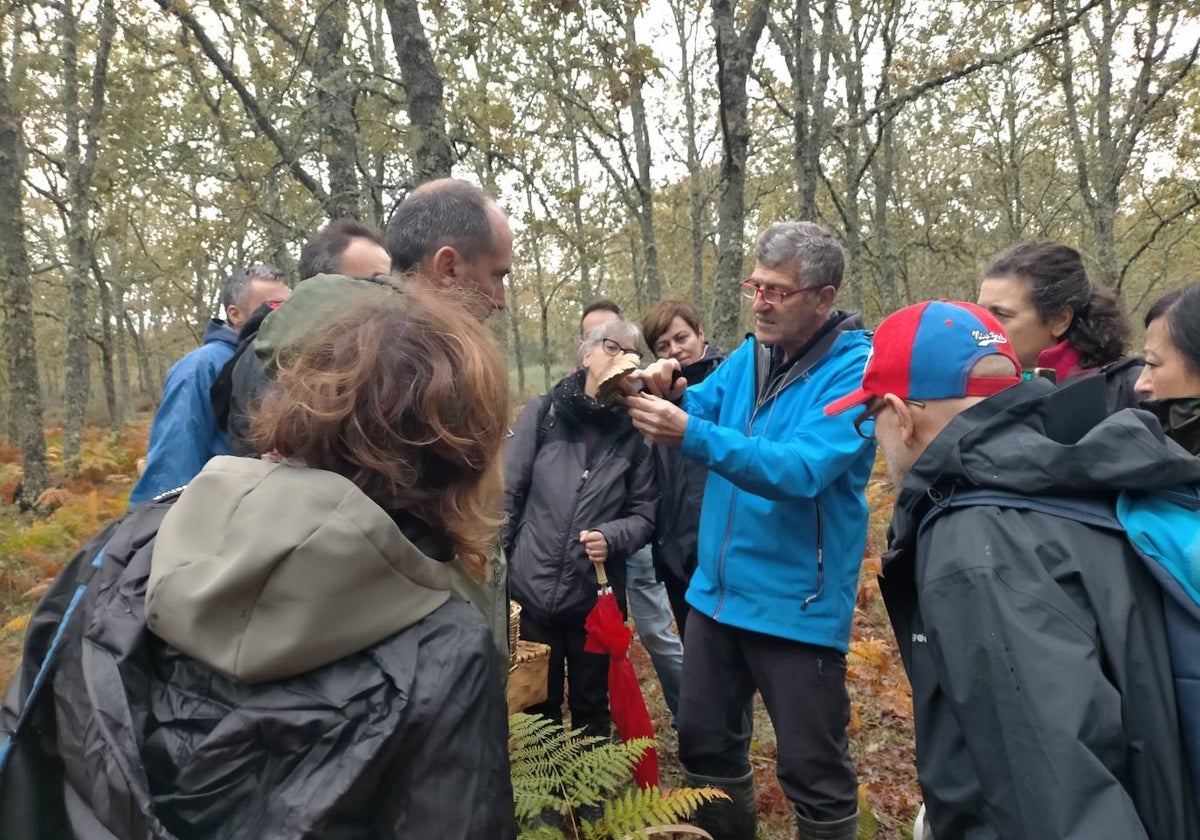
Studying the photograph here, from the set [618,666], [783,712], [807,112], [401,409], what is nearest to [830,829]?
[783,712]

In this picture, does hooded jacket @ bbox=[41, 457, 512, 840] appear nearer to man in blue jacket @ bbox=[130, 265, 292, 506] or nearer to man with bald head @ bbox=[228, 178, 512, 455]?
man with bald head @ bbox=[228, 178, 512, 455]

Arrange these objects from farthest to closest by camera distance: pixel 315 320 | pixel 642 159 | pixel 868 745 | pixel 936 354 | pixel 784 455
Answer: pixel 642 159, pixel 868 745, pixel 784 455, pixel 936 354, pixel 315 320

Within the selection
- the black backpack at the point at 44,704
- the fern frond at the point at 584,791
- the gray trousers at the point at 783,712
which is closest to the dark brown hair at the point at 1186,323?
the gray trousers at the point at 783,712

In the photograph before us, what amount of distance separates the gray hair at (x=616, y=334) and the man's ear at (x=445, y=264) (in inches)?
62.8

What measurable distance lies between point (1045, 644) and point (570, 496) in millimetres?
2507

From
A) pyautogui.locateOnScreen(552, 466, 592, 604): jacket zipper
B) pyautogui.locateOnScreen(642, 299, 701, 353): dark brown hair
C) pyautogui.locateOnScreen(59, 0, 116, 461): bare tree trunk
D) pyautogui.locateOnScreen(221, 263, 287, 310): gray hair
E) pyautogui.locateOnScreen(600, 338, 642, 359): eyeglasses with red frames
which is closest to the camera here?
pyautogui.locateOnScreen(552, 466, 592, 604): jacket zipper

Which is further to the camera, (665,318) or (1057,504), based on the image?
(665,318)

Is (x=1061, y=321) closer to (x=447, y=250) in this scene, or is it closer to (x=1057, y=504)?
(x=1057, y=504)

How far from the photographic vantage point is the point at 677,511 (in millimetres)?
3756

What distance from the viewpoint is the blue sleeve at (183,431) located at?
10.4ft

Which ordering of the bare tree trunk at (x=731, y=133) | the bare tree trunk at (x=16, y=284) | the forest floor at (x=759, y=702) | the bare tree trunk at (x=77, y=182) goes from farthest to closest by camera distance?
the bare tree trunk at (x=77, y=182), the bare tree trunk at (x=16, y=284), the bare tree trunk at (x=731, y=133), the forest floor at (x=759, y=702)

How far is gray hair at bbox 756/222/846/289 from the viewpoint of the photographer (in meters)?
2.83

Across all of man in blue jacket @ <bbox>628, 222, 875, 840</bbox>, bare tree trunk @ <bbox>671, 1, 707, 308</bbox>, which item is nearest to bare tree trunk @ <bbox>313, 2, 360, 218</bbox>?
man in blue jacket @ <bbox>628, 222, 875, 840</bbox>

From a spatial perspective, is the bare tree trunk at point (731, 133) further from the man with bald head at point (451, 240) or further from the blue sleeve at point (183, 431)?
the blue sleeve at point (183, 431)
